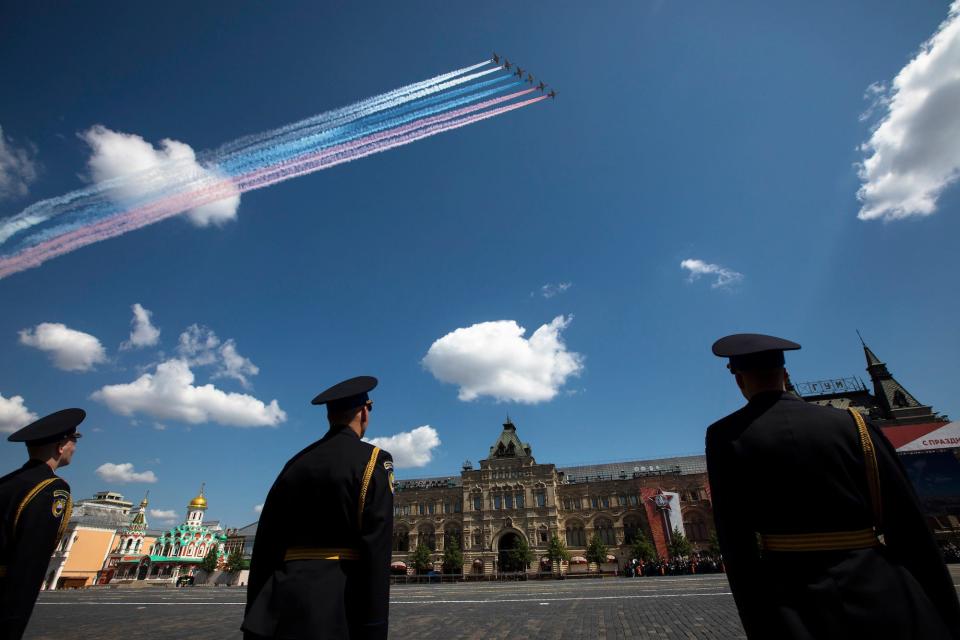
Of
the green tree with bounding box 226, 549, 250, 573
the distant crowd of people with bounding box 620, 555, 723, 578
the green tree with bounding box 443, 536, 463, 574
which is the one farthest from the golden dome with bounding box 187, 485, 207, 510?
the distant crowd of people with bounding box 620, 555, 723, 578

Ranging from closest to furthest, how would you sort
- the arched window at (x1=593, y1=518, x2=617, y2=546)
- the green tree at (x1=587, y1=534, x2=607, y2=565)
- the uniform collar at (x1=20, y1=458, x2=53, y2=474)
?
the uniform collar at (x1=20, y1=458, x2=53, y2=474) < the green tree at (x1=587, y1=534, x2=607, y2=565) < the arched window at (x1=593, y1=518, x2=617, y2=546)

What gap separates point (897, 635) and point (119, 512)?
102622 mm

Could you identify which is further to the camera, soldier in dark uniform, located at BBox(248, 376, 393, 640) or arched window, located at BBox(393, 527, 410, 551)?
arched window, located at BBox(393, 527, 410, 551)

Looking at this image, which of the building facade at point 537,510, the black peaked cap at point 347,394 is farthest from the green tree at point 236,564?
the black peaked cap at point 347,394

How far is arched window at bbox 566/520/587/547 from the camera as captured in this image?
163ft

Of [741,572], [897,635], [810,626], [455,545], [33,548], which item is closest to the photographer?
[897,635]

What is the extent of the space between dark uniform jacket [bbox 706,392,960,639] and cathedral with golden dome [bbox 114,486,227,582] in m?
75.7

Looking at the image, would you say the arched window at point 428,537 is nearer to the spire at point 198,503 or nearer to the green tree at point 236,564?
the green tree at point 236,564

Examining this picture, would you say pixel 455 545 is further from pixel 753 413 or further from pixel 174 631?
pixel 753 413

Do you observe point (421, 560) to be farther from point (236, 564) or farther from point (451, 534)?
point (236, 564)

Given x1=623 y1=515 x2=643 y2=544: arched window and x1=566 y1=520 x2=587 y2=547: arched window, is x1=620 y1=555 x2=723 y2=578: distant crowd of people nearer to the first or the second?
x1=623 y1=515 x2=643 y2=544: arched window

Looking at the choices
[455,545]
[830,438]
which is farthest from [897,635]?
[455,545]

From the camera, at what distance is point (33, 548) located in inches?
151

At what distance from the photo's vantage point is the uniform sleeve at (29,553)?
141 inches
